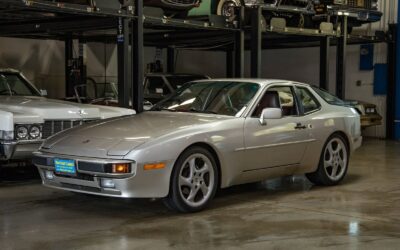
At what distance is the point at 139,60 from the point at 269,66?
1034cm

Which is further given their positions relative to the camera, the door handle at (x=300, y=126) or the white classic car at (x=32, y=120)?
the door handle at (x=300, y=126)

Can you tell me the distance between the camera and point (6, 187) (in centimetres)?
759

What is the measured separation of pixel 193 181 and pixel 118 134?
874 mm

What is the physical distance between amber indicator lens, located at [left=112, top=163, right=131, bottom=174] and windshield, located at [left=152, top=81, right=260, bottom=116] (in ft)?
5.14

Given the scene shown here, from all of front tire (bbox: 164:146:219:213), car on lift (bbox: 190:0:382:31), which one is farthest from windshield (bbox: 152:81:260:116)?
car on lift (bbox: 190:0:382:31)

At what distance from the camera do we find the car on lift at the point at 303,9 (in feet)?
35.6

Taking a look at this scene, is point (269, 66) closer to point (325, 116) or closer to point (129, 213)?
point (325, 116)

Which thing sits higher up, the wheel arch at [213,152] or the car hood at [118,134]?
the car hood at [118,134]

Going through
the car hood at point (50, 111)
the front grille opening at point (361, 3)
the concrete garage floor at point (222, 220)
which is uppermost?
the front grille opening at point (361, 3)

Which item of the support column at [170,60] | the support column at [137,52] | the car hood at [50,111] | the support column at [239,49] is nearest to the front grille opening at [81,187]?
the car hood at [50,111]

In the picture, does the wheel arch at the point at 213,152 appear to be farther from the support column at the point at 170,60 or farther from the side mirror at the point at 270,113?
the support column at the point at 170,60

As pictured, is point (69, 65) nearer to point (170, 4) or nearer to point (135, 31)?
point (170, 4)

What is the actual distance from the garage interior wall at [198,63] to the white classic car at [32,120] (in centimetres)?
683

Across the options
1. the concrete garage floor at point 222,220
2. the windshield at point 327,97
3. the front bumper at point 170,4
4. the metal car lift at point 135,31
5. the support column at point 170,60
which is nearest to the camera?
the concrete garage floor at point 222,220
